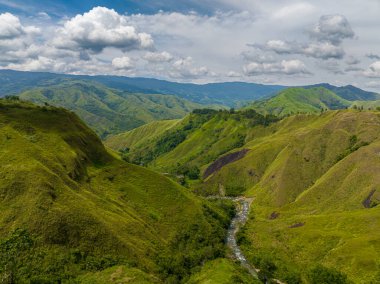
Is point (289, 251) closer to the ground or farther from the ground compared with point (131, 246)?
closer to the ground

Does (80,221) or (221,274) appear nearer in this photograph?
(221,274)

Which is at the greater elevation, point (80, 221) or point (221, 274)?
point (80, 221)

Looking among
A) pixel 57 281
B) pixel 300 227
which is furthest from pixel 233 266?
pixel 57 281

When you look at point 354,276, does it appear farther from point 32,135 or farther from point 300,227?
point 32,135

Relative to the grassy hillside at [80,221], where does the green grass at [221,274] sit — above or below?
below

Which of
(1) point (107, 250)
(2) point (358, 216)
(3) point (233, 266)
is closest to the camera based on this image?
(1) point (107, 250)

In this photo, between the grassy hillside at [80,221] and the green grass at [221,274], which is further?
the green grass at [221,274]

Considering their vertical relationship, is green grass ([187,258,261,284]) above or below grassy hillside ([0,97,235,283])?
below

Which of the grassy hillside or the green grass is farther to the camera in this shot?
the green grass
